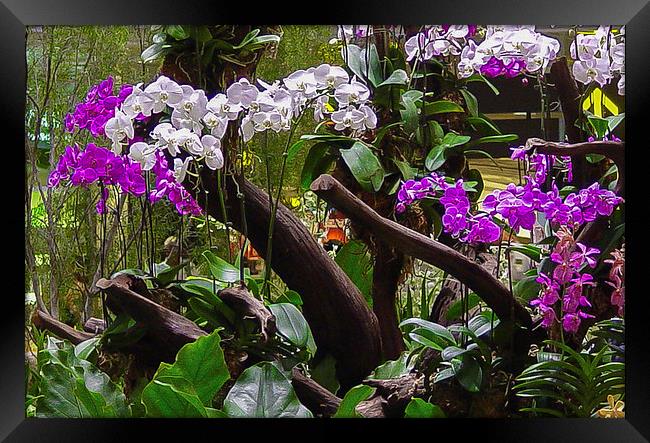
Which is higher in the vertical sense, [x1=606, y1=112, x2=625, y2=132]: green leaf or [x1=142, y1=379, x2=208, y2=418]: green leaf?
[x1=606, y1=112, x2=625, y2=132]: green leaf

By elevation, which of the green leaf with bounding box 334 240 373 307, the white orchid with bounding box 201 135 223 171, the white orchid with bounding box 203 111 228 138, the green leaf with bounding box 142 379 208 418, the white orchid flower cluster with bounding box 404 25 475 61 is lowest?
the green leaf with bounding box 142 379 208 418

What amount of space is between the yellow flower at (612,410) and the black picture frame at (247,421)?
0.02 metres

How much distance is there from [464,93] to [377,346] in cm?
77

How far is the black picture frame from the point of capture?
241 cm

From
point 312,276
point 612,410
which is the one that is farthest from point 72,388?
point 612,410

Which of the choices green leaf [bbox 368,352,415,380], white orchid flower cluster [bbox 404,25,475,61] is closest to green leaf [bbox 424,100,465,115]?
white orchid flower cluster [bbox 404,25,475,61]

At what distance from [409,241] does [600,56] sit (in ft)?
2.50

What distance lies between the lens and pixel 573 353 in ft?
7.99

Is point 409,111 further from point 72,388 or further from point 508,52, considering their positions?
point 72,388

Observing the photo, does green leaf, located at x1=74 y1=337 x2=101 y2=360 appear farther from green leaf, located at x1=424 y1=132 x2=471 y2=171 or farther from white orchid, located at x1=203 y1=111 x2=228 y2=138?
green leaf, located at x1=424 y1=132 x2=471 y2=171

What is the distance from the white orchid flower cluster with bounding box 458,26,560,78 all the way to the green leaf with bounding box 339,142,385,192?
1.15 ft

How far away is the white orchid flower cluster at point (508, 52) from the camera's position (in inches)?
95.7
